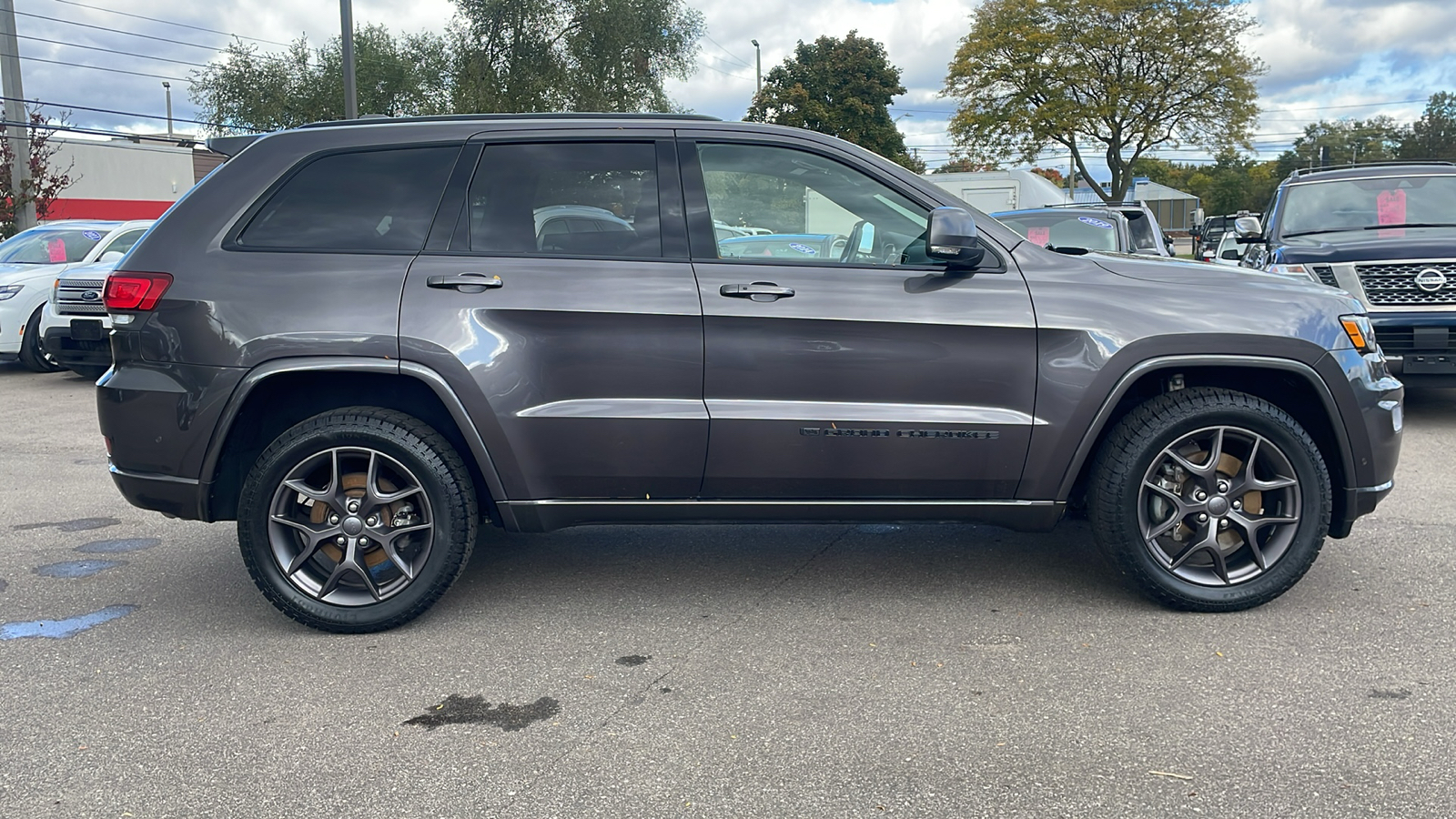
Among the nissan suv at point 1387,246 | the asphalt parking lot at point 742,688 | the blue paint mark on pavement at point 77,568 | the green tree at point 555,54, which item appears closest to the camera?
the asphalt parking lot at point 742,688

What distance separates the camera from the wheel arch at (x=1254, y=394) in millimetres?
3965

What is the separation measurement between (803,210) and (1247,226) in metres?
6.18

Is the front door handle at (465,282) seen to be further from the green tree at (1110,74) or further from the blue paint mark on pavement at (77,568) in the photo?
the green tree at (1110,74)

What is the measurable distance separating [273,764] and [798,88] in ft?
166

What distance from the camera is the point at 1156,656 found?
3.75m

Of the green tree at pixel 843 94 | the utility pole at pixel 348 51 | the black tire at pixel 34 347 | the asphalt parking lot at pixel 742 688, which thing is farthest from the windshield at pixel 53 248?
the green tree at pixel 843 94

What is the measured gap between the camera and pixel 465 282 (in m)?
3.92

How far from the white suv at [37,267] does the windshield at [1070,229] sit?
28.3 ft

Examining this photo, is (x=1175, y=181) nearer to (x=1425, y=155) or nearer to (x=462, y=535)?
(x=1425, y=155)

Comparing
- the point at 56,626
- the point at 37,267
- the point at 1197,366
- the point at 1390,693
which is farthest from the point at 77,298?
the point at 1390,693

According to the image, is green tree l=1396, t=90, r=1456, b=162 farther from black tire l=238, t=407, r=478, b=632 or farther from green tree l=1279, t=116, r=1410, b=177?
black tire l=238, t=407, r=478, b=632

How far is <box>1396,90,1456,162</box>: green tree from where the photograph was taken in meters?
81.4

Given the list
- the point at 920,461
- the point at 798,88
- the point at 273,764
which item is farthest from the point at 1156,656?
the point at 798,88

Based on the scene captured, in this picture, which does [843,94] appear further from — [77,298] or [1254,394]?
[1254,394]
